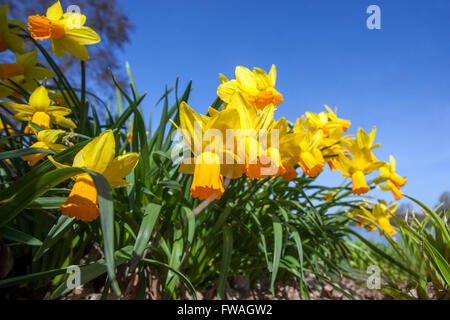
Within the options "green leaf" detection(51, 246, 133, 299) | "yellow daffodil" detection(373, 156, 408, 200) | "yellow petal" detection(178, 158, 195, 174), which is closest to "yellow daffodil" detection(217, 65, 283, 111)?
"yellow petal" detection(178, 158, 195, 174)

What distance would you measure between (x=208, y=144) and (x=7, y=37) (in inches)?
40.6

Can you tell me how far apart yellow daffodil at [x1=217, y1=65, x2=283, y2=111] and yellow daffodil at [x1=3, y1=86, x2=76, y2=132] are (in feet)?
2.41

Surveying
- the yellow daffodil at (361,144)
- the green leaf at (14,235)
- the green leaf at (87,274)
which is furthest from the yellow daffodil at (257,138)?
the yellow daffodil at (361,144)

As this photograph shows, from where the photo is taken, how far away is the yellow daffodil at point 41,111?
3.73ft

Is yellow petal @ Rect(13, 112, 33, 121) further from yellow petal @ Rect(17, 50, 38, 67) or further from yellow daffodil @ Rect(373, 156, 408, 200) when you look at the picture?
yellow daffodil @ Rect(373, 156, 408, 200)

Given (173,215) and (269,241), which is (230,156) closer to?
(173,215)

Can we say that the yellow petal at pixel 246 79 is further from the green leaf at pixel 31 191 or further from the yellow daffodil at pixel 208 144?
the green leaf at pixel 31 191

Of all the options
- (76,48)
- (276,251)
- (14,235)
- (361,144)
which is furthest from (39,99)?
(361,144)

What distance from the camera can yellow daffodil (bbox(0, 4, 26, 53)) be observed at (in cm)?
105

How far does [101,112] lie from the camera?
6.62m

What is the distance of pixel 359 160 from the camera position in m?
1.54
